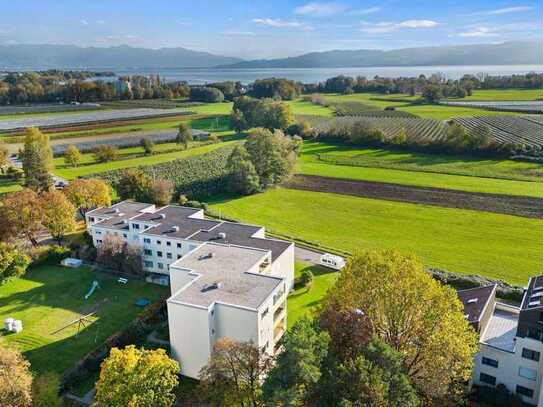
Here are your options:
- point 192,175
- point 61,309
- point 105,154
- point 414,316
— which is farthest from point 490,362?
point 105,154

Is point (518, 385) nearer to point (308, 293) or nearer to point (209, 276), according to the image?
point (308, 293)

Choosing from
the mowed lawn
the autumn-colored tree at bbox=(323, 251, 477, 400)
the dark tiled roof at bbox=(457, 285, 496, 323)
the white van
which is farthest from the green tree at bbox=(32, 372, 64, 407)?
the mowed lawn

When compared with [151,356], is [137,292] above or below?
below

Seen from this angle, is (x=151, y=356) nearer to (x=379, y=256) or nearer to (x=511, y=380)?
Answer: (x=379, y=256)

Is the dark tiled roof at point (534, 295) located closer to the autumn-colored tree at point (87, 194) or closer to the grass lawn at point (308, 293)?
the grass lawn at point (308, 293)

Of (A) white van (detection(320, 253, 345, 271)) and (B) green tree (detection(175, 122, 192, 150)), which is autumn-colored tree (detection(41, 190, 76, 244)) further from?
(B) green tree (detection(175, 122, 192, 150))

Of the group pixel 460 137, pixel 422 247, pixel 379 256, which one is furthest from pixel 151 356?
pixel 460 137

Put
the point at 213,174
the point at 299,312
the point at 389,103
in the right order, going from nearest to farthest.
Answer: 1. the point at 299,312
2. the point at 213,174
3. the point at 389,103
